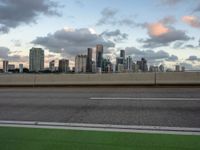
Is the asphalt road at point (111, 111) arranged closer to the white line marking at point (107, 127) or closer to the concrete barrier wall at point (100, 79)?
the white line marking at point (107, 127)

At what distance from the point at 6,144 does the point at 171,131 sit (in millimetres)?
3456

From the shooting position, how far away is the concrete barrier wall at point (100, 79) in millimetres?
20859

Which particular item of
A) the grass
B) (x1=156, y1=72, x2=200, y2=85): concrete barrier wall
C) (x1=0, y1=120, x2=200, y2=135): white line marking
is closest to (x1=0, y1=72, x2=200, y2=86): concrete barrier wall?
(x1=156, y1=72, x2=200, y2=85): concrete barrier wall

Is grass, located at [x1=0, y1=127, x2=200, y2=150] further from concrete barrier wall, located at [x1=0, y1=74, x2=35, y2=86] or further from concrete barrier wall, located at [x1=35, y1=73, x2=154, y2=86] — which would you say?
concrete barrier wall, located at [x1=0, y1=74, x2=35, y2=86]

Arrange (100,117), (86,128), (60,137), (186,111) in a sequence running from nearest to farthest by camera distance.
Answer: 1. (60,137)
2. (86,128)
3. (100,117)
4. (186,111)

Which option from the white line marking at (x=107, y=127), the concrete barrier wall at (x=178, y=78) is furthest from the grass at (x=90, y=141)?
the concrete barrier wall at (x=178, y=78)

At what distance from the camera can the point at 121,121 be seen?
8953 mm

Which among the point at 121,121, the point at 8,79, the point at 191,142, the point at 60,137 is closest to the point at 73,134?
the point at 60,137

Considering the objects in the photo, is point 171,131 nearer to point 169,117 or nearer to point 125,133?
point 125,133

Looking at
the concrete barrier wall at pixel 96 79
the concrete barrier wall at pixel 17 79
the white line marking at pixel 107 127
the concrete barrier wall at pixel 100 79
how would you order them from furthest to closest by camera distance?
1. the concrete barrier wall at pixel 17 79
2. the concrete barrier wall at pixel 96 79
3. the concrete barrier wall at pixel 100 79
4. the white line marking at pixel 107 127

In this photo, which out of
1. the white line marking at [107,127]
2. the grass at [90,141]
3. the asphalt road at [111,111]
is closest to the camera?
the grass at [90,141]

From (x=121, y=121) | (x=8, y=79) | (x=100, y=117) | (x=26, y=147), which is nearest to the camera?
(x=26, y=147)

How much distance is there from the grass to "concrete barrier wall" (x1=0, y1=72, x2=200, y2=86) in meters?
13.8

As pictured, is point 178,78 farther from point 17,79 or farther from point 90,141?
point 90,141
